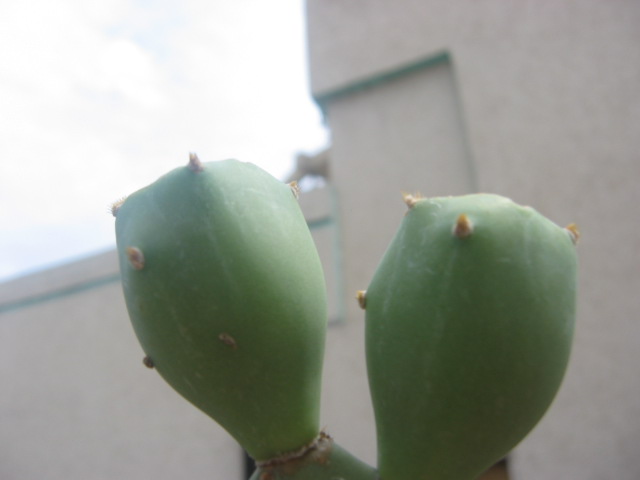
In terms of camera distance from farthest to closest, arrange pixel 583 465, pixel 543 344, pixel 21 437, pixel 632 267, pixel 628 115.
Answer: pixel 21 437 → pixel 628 115 → pixel 632 267 → pixel 583 465 → pixel 543 344

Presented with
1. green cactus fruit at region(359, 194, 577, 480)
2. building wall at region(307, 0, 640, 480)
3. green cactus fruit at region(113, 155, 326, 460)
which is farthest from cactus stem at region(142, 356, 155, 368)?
building wall at region(307, 0, 640, 480)

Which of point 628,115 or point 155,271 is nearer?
point 155,271

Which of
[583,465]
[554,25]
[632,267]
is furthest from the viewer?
[554,25]

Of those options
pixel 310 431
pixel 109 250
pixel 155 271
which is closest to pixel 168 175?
pixel 155 271

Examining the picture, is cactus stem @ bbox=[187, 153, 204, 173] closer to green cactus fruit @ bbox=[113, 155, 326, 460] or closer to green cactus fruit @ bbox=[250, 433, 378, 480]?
green cactus fruit @ bbox=[113, 155, 326, 460]

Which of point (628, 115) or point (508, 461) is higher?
point (628, 115)

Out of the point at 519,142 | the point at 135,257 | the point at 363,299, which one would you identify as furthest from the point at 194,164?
the point at 519,142

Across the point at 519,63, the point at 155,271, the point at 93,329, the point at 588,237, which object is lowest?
the point at 93,329

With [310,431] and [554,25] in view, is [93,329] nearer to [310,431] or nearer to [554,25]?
[554,25]
